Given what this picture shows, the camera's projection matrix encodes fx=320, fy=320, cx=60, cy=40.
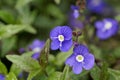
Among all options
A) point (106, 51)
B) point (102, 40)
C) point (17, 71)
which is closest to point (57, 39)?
point (17, 71)

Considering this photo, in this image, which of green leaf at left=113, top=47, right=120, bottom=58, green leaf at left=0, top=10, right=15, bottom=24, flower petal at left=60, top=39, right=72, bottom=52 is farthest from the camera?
green leaf at left=113, top=47, right=120, bottom=58

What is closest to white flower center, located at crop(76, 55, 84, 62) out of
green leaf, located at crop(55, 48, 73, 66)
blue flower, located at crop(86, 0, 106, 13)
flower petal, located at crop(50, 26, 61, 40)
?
flower petal, located at crop(50, 26, 61, 40)

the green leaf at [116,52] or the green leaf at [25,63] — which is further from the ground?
the green leaf at [25,63]

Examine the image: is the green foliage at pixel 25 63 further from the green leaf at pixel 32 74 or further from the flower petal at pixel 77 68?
the flower petal at pixel 77 68

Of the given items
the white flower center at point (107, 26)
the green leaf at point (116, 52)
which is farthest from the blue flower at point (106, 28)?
the green leaf at point (116, 52)

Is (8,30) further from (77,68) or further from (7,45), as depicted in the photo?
(77,68)

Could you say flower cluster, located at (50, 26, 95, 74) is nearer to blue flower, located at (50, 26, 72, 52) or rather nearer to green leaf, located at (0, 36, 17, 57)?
blue flower, located at (50, 26, 72, 52)
